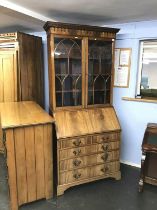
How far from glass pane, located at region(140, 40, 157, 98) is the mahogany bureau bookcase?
0.52 metres

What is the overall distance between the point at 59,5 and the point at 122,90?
1500mm

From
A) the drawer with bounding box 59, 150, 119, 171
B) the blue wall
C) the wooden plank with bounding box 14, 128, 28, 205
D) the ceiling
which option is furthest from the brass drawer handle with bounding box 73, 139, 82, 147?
the ceiling

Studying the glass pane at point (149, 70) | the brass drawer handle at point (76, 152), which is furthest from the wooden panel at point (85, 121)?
the glass pane at point (149, 70)

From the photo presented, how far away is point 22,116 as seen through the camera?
220cm

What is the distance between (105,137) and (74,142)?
0.42 m

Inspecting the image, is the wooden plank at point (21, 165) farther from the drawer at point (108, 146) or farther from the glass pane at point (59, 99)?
the drawer at point (108, 146)

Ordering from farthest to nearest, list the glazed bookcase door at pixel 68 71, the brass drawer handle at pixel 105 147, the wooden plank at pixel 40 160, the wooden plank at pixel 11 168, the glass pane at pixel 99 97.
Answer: the glass pane at pixel 99 97 → the brass drawer handle at pixel 105 147 → the glazed bookcase door at pixel 68 71 → the wooden plank at pixel 40 160 → the wooden plank at pixel 11 168

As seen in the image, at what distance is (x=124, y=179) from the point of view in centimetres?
271

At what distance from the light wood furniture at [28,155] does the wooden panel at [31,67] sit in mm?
866

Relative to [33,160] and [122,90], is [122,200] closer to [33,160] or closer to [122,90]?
[33,160]

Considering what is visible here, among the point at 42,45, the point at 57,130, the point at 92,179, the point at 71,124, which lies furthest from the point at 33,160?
the point at 42,45

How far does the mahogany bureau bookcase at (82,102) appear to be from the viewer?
2.33 meters

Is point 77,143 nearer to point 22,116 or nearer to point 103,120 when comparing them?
point 103,120

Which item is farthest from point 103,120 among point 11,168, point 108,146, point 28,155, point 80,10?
point 80,10
